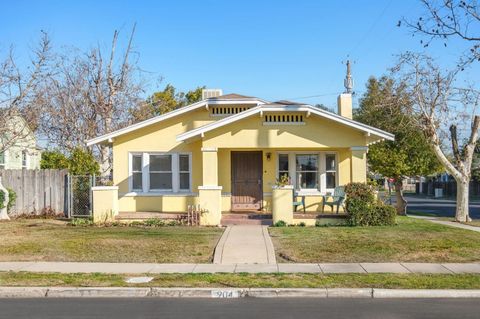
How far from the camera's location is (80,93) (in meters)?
28.9

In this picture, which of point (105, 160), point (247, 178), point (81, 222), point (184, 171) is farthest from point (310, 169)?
point (105, 160)

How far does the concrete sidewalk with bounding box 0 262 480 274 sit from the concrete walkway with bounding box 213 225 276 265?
0.48 m

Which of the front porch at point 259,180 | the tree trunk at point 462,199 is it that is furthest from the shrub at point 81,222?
the tree trunk at point 462,199

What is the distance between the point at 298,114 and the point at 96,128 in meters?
14.1

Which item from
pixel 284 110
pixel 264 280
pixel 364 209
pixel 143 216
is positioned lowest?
pixel 264 280

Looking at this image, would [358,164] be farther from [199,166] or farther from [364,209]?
[199,166]

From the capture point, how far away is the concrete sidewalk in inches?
432

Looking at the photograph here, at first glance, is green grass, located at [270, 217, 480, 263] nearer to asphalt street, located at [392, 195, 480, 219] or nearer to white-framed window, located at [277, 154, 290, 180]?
white-framed window, located at [277, 154, 290, 180]

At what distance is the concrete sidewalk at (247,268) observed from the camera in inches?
432

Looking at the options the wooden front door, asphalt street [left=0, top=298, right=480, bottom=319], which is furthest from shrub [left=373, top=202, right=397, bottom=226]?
asphalt street [left=0, top=298, right=480, bottom=319]

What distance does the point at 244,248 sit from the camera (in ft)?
43.7

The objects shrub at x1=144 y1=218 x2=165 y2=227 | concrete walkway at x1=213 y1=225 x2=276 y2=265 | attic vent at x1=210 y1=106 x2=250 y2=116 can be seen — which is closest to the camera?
concrete walkway at x1=213 y1=225 x2=276 y2=265

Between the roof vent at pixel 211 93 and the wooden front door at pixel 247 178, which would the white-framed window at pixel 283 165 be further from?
the roof vent at pixel 211 93

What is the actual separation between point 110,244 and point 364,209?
8038 millimetres
